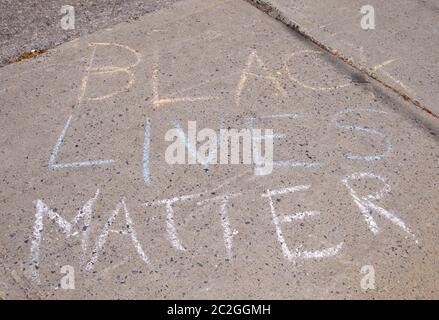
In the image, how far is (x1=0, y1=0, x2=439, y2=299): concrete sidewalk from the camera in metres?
2.53

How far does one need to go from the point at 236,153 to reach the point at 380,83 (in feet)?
A: 4.31

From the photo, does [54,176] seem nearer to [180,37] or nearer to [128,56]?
[128,56]

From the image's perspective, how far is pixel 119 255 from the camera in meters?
2.60

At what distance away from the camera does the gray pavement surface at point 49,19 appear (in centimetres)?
415

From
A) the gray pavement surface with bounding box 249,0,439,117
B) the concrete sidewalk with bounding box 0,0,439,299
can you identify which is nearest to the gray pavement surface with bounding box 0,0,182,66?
the concrete sidewalk with bounding box 0,0,439,299

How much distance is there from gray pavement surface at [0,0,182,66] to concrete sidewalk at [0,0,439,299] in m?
0.21

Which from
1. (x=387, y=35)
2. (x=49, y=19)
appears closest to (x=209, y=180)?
(x=387, y=35)

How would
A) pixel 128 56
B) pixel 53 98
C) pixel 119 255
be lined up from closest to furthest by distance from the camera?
pixel 119 255 < pixel 53 98 < pixel 128 56

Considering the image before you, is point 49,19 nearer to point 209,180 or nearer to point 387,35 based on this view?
point 209,180

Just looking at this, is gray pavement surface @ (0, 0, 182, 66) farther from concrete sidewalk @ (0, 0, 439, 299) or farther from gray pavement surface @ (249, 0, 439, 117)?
gray pavement surface @ (249, 0, 439, 117)

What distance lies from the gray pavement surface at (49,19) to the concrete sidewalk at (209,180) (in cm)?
21

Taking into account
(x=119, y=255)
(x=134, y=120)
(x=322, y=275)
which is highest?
(x=134, y=120)
